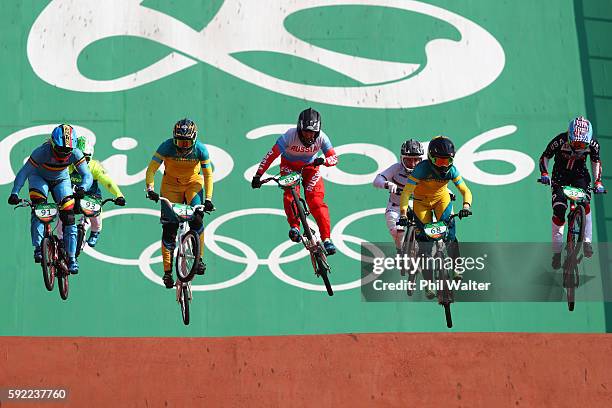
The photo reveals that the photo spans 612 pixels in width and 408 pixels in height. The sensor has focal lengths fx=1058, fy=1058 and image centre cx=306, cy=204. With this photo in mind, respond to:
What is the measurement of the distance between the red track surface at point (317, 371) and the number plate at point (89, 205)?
7.65 feet

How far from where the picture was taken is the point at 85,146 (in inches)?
677

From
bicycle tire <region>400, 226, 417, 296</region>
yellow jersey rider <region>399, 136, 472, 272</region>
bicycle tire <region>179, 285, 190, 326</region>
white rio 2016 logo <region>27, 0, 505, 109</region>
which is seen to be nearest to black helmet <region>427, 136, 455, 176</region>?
yellow jersey rider <region>399, 136, 472, 272</region>

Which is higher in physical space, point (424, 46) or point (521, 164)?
point (424, 46)

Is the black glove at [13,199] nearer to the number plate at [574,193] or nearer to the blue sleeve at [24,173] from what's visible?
the blue sleeve at [24,173]

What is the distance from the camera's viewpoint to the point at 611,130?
19.0 meters

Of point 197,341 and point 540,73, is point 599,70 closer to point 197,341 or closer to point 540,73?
point 540,73

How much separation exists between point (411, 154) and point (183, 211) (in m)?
3.83

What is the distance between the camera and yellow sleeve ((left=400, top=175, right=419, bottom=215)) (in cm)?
1529

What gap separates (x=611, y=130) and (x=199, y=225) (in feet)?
26.2

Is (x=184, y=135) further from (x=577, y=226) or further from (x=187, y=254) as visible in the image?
(x=577, y=226)

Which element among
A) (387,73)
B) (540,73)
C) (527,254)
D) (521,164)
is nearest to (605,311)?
(527,254)

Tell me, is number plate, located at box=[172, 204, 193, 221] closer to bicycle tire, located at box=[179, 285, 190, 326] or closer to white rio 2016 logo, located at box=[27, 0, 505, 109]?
bicycle tire, located at box=[179, 285, 190, 326]

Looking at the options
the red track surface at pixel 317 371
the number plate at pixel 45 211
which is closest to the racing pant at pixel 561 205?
the red track surface at pixel 317 371

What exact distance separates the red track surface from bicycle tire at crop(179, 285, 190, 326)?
0.34 m
